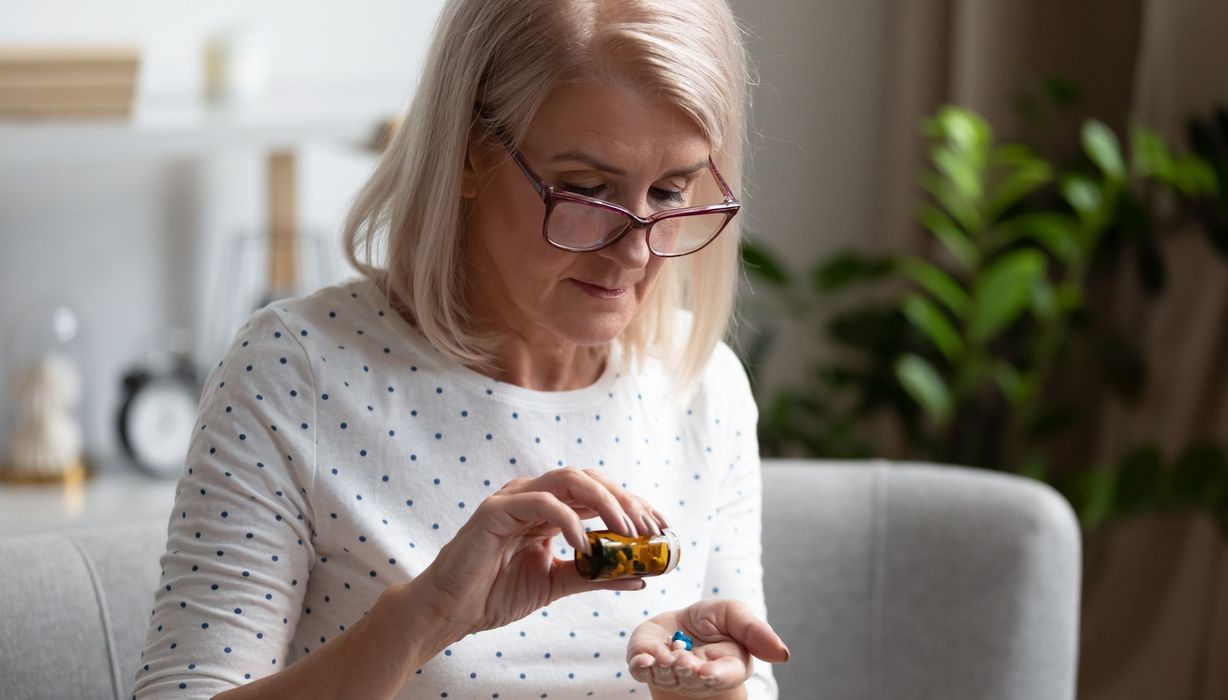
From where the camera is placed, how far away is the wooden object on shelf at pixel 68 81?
207cm

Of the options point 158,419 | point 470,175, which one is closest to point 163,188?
point 158,419

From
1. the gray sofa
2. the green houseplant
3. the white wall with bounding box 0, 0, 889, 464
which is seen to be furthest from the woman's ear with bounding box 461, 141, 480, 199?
the white wall with bounding box 0, 0, 889, 464

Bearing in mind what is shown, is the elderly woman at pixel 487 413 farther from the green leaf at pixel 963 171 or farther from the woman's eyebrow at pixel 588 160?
the green leaf at pixel 963 171

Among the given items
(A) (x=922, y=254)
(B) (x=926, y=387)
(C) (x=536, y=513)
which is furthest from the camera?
(A) (x=922, y=254)

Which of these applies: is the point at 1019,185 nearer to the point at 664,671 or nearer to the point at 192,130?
the point at 192,130

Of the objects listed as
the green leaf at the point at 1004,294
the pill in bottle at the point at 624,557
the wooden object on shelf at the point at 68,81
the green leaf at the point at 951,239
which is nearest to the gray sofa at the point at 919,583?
the green leaf at the point at 1004,294

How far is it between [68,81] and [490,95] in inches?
51.7

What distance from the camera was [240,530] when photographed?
988mm

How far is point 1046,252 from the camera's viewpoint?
2.30 meters

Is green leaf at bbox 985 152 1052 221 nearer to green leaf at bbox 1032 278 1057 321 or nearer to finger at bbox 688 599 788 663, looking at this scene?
green leaf at bbox 1032 278 1057 321

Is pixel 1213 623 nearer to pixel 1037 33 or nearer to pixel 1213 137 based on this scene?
pixel 1213 137

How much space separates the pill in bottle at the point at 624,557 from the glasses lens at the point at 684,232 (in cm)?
24

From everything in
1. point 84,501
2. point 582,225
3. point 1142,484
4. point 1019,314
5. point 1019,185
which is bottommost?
point 84,501

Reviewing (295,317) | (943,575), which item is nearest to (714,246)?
(295,317)
